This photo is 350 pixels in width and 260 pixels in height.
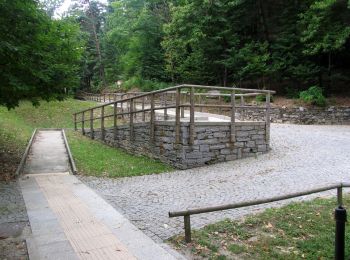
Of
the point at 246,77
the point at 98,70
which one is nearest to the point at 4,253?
the point at 246,77

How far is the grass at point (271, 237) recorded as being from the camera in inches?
184

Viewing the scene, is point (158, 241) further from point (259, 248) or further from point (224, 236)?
point (259, 248)

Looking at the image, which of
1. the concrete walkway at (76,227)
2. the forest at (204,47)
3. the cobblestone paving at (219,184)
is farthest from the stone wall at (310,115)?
the concrete walkway at (76,227)

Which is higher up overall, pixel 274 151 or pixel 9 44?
pixel 9 44

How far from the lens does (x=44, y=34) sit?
9.30 meters

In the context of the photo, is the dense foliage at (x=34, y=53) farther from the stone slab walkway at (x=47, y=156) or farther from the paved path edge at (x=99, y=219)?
the paved path edge at (x=99, y=219)

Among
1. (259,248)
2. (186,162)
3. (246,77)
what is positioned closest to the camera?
(259,248)

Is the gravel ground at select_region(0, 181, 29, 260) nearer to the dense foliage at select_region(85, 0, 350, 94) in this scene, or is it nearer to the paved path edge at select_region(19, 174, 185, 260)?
the paved path edge at select_region(19, 174, 185, 260)

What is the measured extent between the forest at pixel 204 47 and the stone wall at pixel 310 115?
2.99 metres

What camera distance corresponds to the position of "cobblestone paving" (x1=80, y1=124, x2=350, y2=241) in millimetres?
6148

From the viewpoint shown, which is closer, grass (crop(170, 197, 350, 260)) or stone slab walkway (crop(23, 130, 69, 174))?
grass (crop(170, 197, 350, 260))

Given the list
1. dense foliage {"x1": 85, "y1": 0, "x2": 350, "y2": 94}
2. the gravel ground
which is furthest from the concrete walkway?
dense foliage {"x1": 85, "y1": 0, "x2": 350, "y2": 94}

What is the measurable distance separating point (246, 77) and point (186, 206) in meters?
21.4

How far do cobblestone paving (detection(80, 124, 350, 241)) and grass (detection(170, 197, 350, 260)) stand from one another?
1.45 feet
